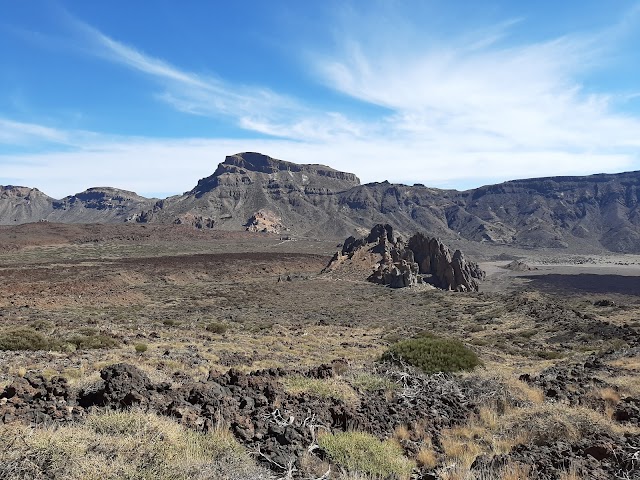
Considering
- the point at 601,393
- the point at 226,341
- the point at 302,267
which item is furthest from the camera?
the point at 302,267

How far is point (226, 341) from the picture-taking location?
73.7ft

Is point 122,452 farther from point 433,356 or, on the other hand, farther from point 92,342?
point 92,342

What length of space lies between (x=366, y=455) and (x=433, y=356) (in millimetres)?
7653

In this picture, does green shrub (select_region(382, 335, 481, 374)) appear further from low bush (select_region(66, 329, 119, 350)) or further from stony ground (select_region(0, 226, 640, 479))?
low bush (select_region(66, 329, 119, 350))

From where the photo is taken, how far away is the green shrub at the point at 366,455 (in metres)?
6.24

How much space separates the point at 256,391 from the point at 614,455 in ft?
20.5

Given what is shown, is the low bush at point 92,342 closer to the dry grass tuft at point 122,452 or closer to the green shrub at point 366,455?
the dry grass tuft at point 122,452

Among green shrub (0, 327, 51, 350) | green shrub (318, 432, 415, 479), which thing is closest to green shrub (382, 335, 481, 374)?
green shrub (318, 432, 415, 479)

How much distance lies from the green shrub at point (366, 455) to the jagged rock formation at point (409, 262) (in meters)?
55.4

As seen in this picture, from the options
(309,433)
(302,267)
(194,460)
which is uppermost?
(194,460)

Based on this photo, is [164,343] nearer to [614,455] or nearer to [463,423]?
[463,423]

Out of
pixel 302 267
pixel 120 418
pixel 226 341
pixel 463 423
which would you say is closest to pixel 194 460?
pixel 120 418

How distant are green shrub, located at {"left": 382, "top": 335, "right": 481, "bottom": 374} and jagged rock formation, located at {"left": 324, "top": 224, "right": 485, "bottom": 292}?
47.5 metres

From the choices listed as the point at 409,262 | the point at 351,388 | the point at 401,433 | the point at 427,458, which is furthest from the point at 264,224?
the point at 427,458
